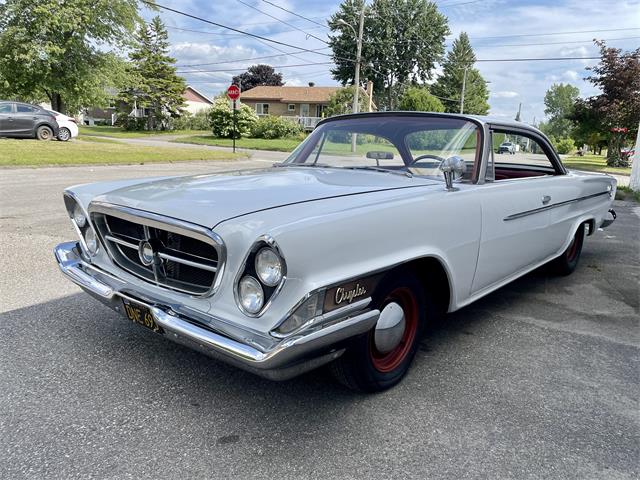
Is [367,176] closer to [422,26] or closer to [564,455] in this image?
[564,455]

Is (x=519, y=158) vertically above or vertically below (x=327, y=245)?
above

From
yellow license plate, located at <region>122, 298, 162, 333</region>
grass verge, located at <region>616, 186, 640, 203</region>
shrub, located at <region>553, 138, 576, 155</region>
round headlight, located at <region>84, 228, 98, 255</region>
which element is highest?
round headlight, located at <region>84, 228, 98, 255</region>

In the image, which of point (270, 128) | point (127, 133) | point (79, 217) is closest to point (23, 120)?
point (79, 217)

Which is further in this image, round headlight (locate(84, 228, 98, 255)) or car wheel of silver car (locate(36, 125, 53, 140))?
car wheel of silver car (locate(36, 125, 53, 140))

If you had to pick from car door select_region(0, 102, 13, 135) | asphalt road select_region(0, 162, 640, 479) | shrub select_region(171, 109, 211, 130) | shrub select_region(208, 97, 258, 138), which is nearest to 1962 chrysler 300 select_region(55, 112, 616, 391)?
asphalt road select_region(0, 162, 640, 479)

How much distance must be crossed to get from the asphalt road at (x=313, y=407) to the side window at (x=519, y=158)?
1249 millimetres

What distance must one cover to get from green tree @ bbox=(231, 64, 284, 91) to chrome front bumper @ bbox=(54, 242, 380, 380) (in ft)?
269

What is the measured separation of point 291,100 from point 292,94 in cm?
151

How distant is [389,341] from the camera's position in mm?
2512

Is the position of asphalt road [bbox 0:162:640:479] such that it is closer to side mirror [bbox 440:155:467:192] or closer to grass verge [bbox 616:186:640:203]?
side mirror [bbox 440:155:467:192]

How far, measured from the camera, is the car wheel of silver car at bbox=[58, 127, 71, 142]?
1919cm

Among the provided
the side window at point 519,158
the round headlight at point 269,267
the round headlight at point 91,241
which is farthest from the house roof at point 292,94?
the round headlight at point 269,267

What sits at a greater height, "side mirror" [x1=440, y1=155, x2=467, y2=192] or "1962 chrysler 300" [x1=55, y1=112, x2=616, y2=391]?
"side mirror" [x1=440, y1=155, x2=467, y2=192]

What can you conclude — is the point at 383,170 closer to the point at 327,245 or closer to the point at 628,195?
the point at 327,245
